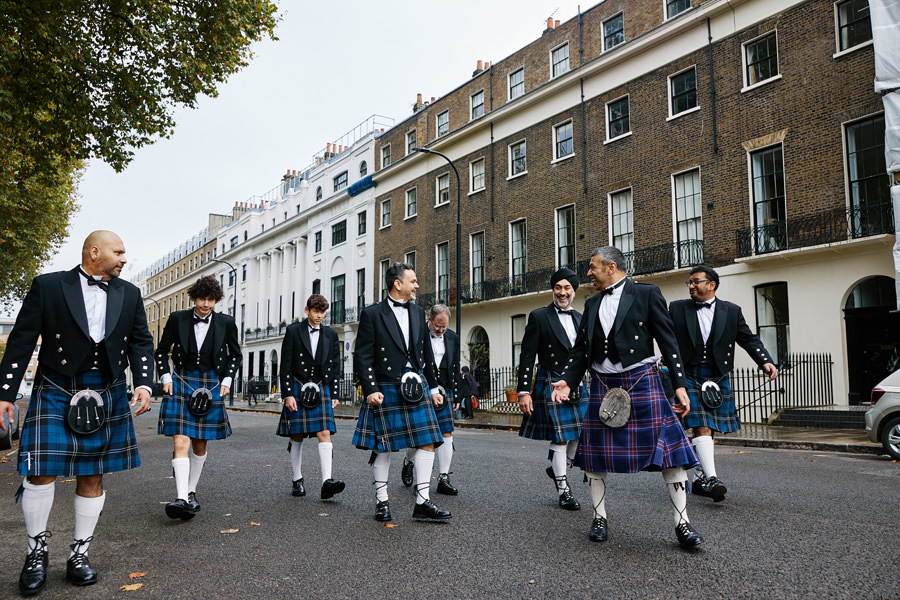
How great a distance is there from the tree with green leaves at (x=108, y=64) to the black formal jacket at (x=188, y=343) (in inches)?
249

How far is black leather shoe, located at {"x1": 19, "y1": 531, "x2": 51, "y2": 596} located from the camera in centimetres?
364

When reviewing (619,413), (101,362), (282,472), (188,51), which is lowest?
(282,472)

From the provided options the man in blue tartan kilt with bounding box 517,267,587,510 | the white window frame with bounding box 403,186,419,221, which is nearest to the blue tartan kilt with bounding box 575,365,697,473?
the man in blue tartan kilt with bounding box 517,267,587,510

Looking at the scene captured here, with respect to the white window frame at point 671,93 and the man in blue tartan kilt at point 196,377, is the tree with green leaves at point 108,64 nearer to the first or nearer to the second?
the man in blue tartan kilt at point 196,377

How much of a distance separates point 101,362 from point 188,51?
31.0 ft

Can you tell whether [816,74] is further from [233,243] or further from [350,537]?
[233,243]

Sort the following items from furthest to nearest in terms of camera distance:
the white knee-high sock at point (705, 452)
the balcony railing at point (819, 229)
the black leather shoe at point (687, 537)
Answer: the balcony railing at point (819, 229), the white knee-high sock at point (705, 452), the black leather shoe at point (687, 537)

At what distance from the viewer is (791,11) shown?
18203 mm

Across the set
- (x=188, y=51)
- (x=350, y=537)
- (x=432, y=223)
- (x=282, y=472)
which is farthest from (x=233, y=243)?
(x=350, y=537)

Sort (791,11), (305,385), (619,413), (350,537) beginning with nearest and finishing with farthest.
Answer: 1. (619,413)
2. (350,537)
3. (305,385)
4. (791,11)

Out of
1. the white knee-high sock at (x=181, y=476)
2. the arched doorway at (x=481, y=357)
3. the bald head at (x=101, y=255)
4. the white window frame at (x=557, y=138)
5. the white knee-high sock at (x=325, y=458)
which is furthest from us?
the arched doorway at (x=481, y=357)

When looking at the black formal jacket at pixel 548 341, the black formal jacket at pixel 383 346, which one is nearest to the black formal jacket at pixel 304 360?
the black formal jacket at pixel 383 346

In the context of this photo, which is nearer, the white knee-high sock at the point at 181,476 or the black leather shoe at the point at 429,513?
the black leather shoe at the point at 429,513

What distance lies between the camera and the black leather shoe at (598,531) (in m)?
4.53
